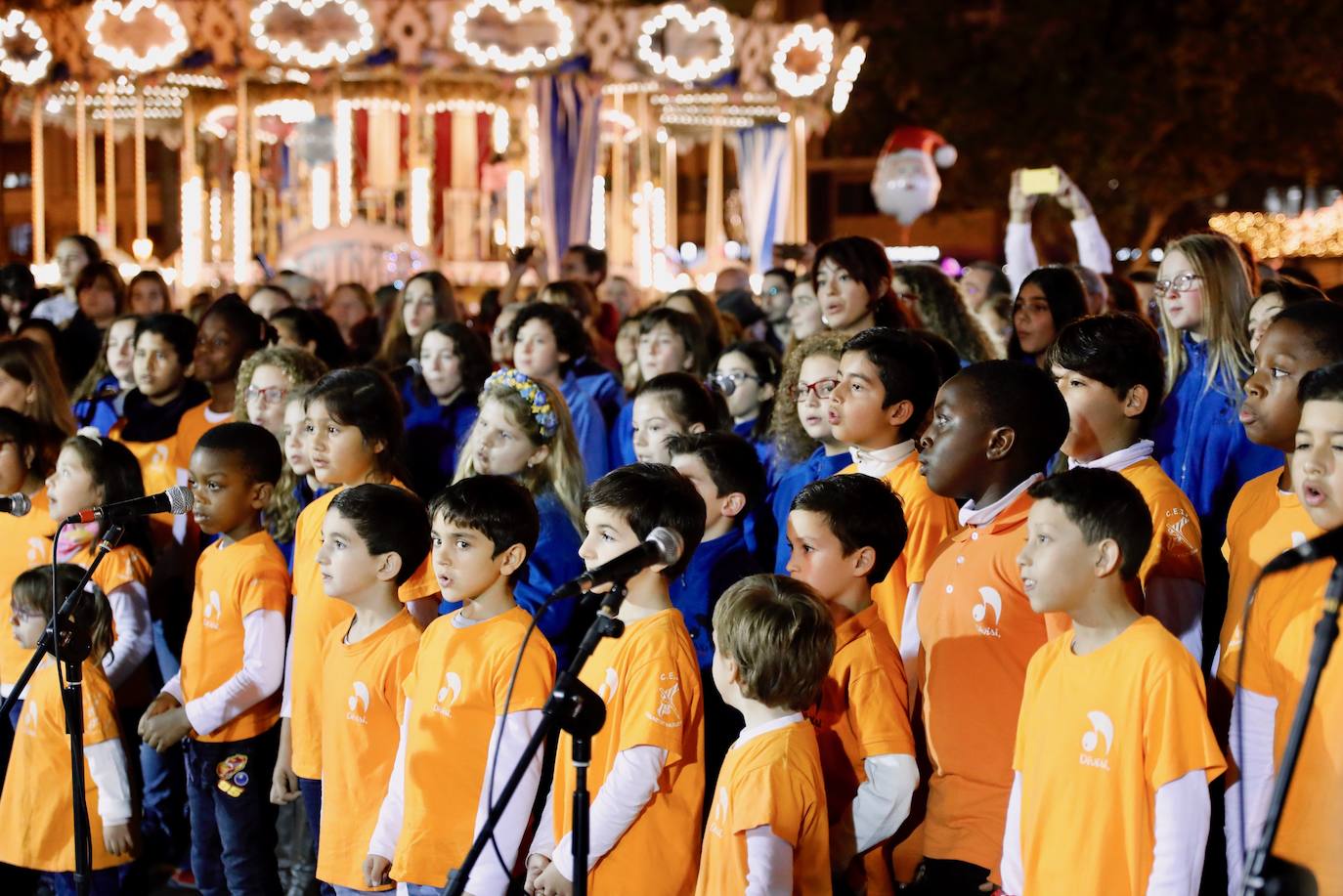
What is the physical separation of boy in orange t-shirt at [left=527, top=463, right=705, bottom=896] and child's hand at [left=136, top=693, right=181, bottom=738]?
1.75 m

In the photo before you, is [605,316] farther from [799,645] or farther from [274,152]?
[274,152]

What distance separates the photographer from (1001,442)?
13.1ft

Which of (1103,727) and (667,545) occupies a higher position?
(667,545)

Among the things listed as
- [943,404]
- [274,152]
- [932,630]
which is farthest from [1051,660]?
[274,152]

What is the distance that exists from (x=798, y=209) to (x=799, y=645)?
57.1ft

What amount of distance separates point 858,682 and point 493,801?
3.19ft

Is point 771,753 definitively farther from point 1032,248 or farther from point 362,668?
point 1032,248

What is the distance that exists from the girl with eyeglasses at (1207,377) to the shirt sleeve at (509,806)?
82.8 inches

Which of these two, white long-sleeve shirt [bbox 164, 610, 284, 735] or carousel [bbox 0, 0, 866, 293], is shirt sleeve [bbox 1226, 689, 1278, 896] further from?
carousel [bbox 0, 0, 866, 293]

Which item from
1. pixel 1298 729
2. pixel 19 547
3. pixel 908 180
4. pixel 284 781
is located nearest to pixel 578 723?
pixel 1298 729

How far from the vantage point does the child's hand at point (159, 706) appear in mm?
5324

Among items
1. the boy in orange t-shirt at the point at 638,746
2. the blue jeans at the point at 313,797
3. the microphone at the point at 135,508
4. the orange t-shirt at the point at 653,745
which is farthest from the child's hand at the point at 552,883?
the microphone at the point at 135,508

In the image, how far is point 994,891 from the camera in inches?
145

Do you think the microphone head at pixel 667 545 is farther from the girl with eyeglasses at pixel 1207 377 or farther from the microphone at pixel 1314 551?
the girl with eyeglasses at pixel 1207 377
